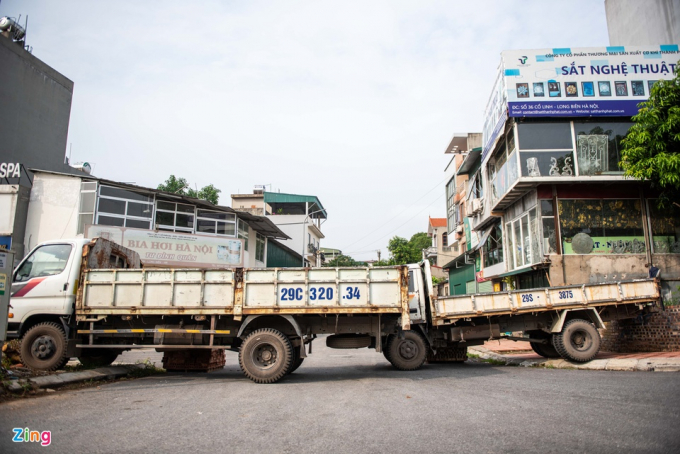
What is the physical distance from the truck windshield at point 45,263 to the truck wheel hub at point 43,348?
137cm

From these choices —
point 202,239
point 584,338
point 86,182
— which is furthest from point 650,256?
point 86,182

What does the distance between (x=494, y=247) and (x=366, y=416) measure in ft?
61.1

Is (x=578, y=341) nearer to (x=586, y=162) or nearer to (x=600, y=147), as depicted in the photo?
(x=586, y=162)

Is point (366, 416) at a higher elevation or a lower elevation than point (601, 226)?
lower

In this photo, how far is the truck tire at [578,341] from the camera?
35.6ft

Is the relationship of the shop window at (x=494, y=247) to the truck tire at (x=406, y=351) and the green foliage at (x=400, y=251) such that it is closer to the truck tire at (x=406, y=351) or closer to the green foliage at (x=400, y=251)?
the truck tire at (x=406, y=351)

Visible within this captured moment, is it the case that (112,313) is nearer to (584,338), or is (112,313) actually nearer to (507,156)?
(584,338)

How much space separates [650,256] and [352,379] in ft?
40.2

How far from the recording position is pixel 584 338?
11.1 m

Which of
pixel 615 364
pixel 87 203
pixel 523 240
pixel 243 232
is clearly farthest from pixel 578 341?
pixel 87 203

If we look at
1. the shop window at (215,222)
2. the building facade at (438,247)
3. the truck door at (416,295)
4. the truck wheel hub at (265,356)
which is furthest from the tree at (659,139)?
the building facade at (438,247)

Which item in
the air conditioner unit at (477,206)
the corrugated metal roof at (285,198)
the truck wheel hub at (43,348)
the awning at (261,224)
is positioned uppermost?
the corrugated metal roof at (285,198)

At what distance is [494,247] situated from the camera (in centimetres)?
2267
